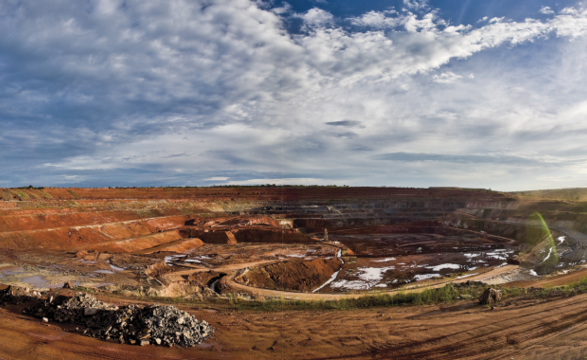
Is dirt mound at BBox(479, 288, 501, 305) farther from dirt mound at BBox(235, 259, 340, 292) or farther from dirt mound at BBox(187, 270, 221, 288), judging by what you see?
dirt mound at BBox(187, 270, 221, 288)

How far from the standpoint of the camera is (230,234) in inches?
1944

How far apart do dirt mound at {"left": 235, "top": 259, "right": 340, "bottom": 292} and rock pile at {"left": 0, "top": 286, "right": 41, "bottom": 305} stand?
14929mm

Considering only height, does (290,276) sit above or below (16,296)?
below

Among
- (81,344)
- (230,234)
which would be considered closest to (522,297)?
(81,344)

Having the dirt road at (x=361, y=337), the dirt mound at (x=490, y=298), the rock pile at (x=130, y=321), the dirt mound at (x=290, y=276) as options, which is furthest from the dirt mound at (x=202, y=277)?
the dirt mound at (x=490, y=298)

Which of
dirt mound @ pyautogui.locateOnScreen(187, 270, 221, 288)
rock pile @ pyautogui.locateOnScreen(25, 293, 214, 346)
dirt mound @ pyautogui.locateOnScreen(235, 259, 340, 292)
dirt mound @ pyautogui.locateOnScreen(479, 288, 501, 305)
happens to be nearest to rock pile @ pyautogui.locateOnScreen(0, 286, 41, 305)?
rock pile @ pyautogui.locateOnScreen(25, 293, 214, 346)

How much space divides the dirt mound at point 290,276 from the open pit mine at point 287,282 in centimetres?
17

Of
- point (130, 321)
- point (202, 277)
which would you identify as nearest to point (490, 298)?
point (130, 321)

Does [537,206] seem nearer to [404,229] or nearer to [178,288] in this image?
[404,229]

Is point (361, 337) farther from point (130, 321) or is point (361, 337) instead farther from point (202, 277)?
point (202, 277)

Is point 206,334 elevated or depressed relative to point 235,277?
elevated

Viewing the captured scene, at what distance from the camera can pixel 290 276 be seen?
1132 inches

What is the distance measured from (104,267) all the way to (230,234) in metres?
24.0

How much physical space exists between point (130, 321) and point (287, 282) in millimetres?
18953
